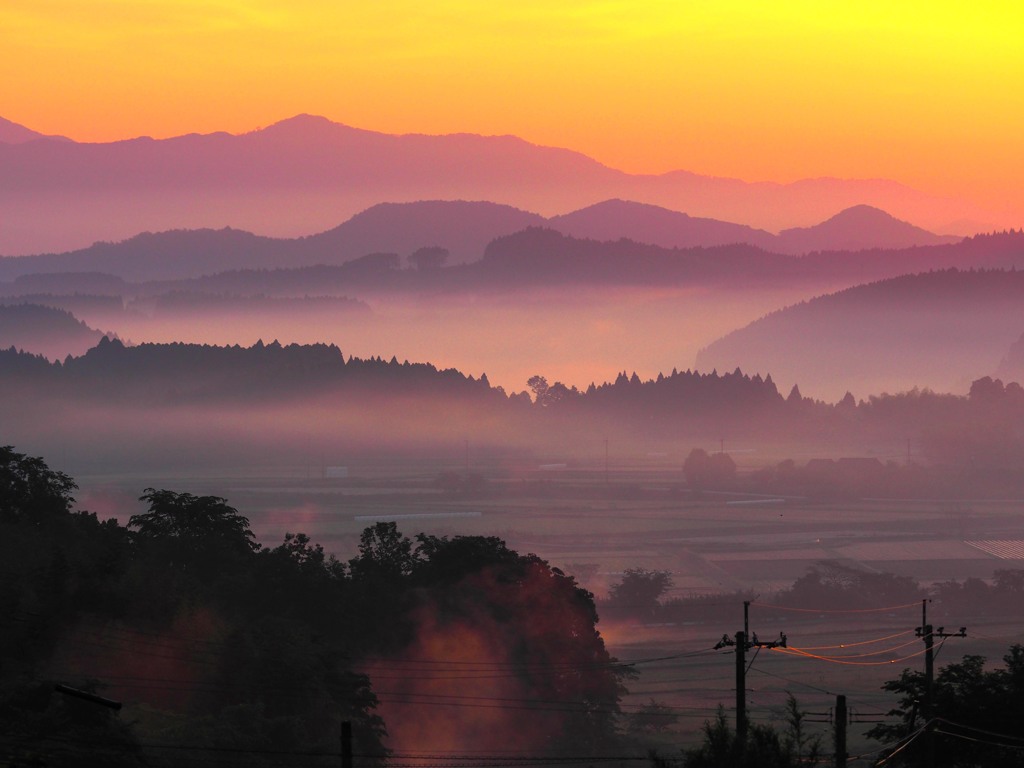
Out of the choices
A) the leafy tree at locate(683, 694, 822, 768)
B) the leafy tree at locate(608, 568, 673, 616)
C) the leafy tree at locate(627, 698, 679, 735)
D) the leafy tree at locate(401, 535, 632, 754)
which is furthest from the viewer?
the leafy tree at locate(608, 568, 673, 616)

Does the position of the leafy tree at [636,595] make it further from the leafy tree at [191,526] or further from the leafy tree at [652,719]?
the leafy tree at [191,526]

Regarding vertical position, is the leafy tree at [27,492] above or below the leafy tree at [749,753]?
above

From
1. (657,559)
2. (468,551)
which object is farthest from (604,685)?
(657,559)

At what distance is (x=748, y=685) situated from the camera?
355 ft

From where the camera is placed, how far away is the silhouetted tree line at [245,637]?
221ft

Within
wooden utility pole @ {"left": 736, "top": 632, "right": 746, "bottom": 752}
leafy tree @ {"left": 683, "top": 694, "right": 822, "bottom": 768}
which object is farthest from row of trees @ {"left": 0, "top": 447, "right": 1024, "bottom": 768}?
wooden utility pole @ {"left": 736, "top": 632, "right": 746, "bottom": 752}

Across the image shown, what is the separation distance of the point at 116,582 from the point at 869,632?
223 ft

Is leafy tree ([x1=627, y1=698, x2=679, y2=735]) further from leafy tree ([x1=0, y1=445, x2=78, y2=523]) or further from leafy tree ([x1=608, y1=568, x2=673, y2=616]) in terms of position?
leafy tree ([x1=608, y1=568, x2=673, y2=616])

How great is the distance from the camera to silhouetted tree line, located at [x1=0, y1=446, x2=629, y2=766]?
67.3 metres

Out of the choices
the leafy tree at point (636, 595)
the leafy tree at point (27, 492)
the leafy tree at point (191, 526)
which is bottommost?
the leafy tree at point (636, 595)

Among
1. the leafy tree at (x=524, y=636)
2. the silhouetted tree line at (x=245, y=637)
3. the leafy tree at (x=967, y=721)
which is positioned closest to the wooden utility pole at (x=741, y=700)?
the leafy tree at (x=967, y=721)

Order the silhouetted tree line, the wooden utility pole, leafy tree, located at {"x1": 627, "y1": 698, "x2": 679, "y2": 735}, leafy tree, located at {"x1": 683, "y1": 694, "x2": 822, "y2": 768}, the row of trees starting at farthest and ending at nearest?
leafy tree, located at {"x1": 627, "y1": 698, "x2": 679, "y2": 735}
the silhouetted tree line
the row of trees
the wooden utility pole
leafy tree, located at {"x1": 683, "y1": 694, "x2": 822, "y2": 768}

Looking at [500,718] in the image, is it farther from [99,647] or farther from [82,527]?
[82,527]

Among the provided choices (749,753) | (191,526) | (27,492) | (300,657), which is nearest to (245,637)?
(300,657)
